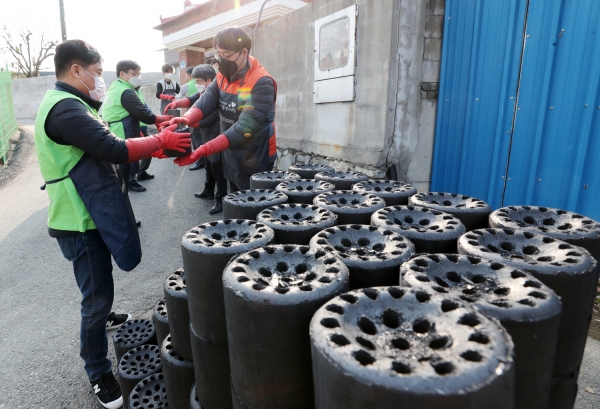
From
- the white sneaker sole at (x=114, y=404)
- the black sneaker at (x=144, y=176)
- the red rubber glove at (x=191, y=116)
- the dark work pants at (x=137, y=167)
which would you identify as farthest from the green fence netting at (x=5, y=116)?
the white sneaker sole at (x=114, y=404)

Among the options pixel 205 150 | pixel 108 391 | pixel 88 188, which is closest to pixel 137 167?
pixel 205 150

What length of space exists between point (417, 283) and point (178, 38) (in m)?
20.3

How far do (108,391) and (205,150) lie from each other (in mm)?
2144

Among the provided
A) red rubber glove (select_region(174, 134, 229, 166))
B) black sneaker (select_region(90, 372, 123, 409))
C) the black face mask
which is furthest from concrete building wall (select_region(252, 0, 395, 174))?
black sneaker (select_region(90, 372, 123, 409))

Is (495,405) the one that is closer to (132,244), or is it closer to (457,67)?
(132,244)

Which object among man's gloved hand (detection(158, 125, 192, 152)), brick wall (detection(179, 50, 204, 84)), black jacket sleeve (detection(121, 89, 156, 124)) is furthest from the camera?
brick wall (detection(179, 50, 204, 84))

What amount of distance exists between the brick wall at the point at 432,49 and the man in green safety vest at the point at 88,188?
3619 mm

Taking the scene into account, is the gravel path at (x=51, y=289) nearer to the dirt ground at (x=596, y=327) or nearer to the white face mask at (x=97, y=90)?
the white face mask at (x=97, y=90)

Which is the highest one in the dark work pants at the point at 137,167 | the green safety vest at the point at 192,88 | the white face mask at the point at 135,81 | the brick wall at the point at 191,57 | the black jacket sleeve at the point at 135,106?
the brick wall at the point at 191,57

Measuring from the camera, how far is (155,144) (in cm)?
272

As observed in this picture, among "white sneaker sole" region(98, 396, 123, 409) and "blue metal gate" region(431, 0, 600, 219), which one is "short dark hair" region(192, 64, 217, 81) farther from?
"white sneaker sole" region(98, 396, 123, 409)

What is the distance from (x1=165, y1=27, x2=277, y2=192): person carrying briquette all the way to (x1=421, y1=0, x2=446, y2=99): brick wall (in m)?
1.98

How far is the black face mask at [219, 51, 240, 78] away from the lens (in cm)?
388

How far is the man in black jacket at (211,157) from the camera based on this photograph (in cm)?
624
